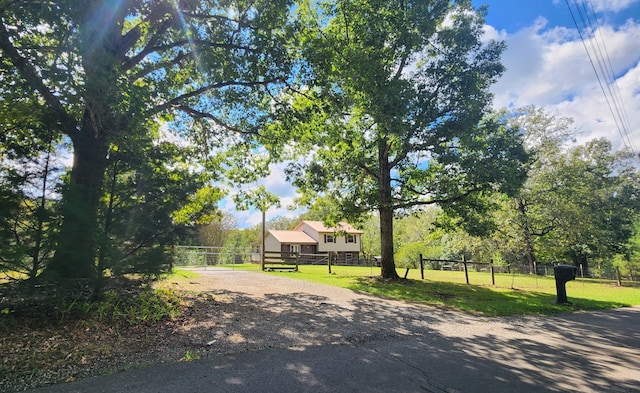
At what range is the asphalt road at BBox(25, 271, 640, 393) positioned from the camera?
3.68 meters

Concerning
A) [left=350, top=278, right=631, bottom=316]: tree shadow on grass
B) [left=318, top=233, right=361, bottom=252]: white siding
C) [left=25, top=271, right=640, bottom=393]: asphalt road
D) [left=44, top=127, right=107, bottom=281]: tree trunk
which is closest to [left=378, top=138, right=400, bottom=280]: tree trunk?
[left=350, top=278, right=631, bottom=316]: tree shadow on grass

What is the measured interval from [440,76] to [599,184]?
85.9ft

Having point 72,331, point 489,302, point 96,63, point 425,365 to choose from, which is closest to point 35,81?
point 96,63

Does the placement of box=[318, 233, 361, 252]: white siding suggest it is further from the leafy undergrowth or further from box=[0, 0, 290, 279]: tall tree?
the leafy undergrowth

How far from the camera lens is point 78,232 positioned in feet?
17.1

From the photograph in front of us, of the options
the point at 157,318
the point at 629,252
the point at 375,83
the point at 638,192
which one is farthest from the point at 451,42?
the point at 629,252

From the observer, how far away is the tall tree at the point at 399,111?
10.3 metres

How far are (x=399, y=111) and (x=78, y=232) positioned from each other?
8728 millimetres

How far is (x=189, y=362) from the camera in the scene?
4.28 metres

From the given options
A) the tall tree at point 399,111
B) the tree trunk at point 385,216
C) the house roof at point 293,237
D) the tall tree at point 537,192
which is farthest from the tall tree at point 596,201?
the house roof at point 293,237

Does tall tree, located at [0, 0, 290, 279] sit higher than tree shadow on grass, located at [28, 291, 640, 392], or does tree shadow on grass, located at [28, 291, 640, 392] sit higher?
tall tree, located at [0, 0, 290, 279]

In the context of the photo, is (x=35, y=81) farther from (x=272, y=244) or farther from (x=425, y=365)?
(x=272, y=244)

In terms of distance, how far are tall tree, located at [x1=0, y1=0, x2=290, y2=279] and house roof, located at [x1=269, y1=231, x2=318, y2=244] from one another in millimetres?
34674

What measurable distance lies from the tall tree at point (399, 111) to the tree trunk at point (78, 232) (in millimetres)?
6121
